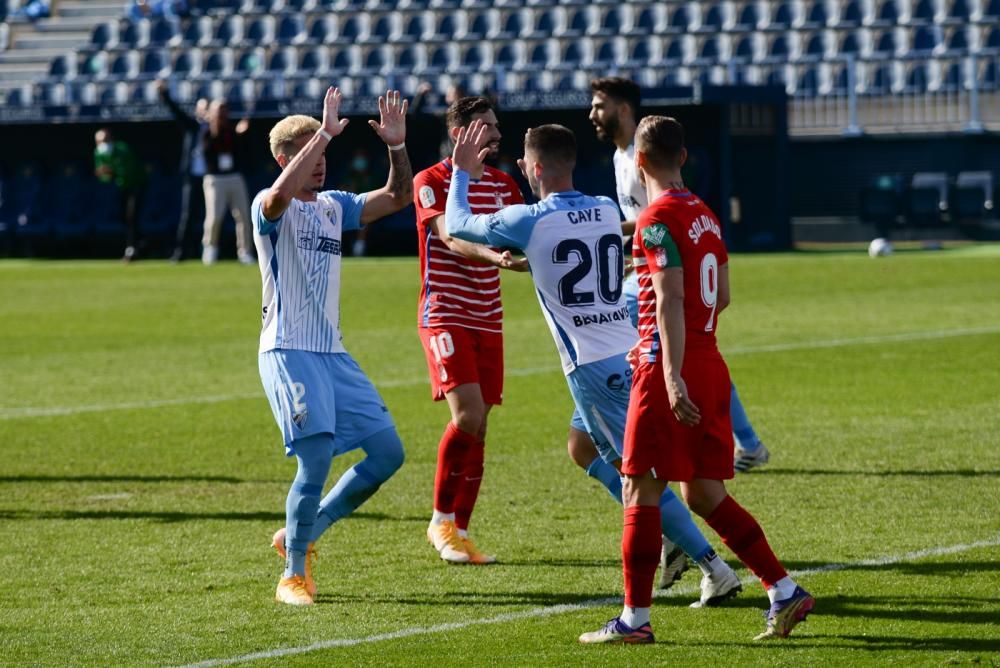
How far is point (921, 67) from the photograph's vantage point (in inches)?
1169

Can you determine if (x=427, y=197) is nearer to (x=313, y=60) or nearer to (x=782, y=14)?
(x=782, y=14)

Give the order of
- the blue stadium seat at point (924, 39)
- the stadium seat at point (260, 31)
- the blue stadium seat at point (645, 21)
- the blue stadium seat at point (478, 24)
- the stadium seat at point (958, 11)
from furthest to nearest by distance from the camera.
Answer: the stadium seat at point (260, 31) → the blue stadium seat at point (478, 24) → the blue stadium seat at point (645, 21) → the stadium seat at point (958, 11) → the blue stadium seat at point (924, 39)

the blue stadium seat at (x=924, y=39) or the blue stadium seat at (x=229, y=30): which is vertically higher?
the blue stadium seat at (x=229, y=30)

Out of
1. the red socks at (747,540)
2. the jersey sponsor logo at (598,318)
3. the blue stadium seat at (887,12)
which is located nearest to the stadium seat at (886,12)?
the blue stadium seat at (887,12)

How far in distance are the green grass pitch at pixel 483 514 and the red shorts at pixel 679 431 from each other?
59 centimetres

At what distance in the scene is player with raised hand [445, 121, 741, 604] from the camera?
6480mm

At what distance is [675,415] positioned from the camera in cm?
583

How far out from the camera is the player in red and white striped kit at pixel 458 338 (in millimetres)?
7746

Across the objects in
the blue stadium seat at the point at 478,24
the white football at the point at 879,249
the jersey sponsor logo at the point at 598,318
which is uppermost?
the blue stadium seat at the point at 478,24

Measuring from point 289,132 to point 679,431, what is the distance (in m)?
2.03

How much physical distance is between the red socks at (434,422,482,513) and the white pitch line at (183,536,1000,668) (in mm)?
1258

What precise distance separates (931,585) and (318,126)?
2.91 m

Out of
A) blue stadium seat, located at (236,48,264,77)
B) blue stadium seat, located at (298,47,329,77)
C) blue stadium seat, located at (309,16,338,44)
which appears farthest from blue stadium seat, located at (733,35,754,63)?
blue stadium seat, located at (236,48,264,77)

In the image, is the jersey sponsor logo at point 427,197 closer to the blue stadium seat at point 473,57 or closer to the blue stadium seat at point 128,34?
the blue stadium seat at point 473,57
